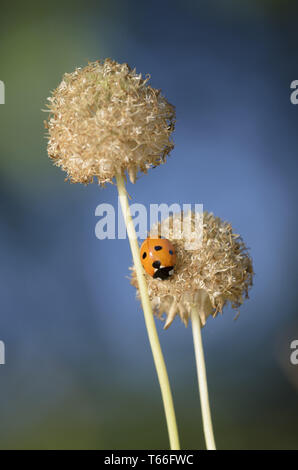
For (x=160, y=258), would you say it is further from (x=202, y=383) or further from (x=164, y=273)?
(x=202, y=383)

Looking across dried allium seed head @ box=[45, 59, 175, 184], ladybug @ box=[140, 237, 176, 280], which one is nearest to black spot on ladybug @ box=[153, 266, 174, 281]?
ladybug @ box=[140, 237, 176, 280]

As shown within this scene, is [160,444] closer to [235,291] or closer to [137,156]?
[235,291]

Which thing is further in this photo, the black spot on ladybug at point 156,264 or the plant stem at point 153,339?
the black spot on ladybug at point 156,264

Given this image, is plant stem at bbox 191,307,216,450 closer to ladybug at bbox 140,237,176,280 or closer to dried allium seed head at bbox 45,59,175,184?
ladybug at bbox 140,237,176,280

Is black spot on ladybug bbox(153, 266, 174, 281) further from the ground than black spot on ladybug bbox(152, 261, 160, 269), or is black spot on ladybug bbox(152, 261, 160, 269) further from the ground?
black spot on ladybug bbox(152, 261, 160, 269)

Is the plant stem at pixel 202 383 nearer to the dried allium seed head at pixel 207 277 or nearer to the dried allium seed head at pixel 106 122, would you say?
the dried allium seed head at pixel 207 277

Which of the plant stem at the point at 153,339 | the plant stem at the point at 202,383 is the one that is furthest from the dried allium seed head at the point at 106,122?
the plant stem at the point at 202,383

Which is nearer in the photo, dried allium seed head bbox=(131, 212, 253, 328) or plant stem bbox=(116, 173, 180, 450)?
plant stem bbox=(116, 173, 180, 450)
